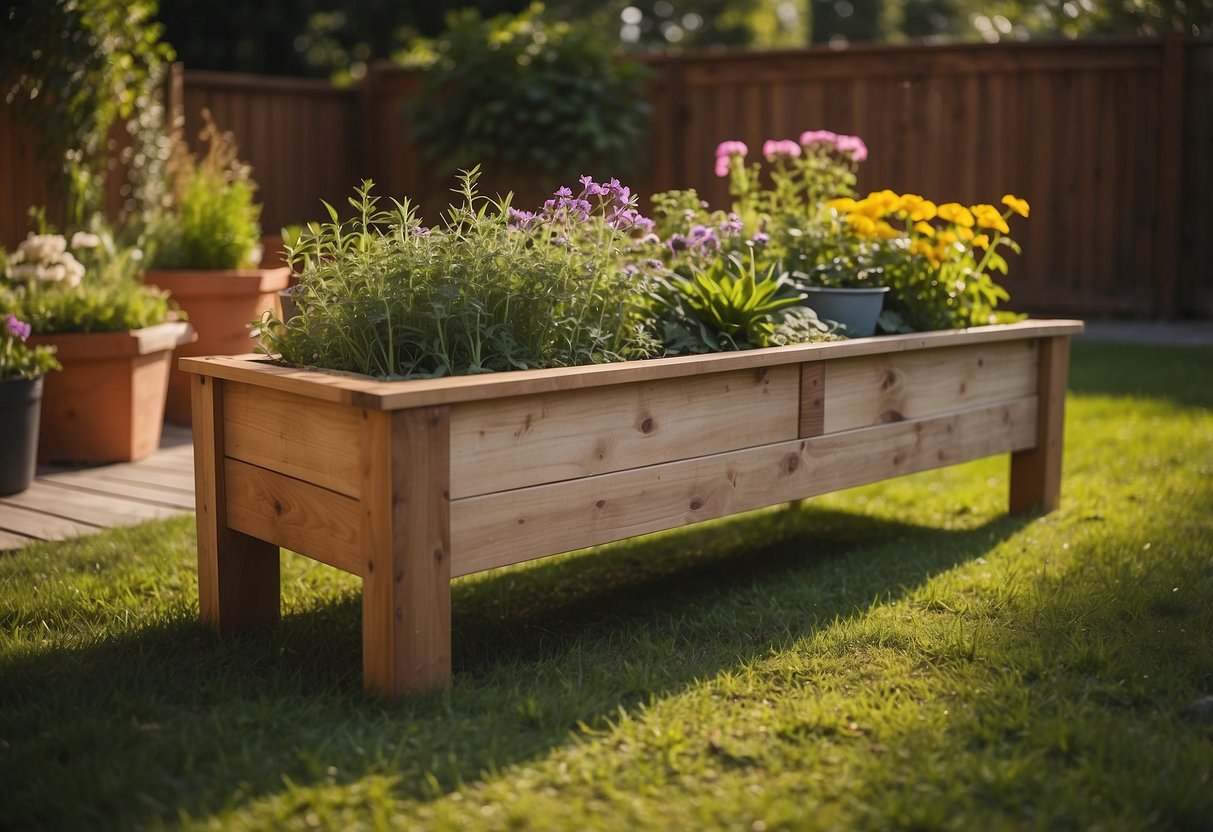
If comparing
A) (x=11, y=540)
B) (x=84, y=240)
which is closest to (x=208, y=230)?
(x=84, y=240)

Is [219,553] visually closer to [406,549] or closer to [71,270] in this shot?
[406,549]

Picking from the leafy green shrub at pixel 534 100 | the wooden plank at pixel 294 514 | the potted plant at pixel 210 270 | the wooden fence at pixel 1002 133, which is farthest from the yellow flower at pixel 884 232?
the wooden fence at pixel 1002 133

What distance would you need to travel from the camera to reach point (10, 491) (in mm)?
4262

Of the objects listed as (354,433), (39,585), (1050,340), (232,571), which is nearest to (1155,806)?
(354,433)

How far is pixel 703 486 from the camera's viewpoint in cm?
297

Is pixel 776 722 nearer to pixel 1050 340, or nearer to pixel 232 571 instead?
pixel 232 571

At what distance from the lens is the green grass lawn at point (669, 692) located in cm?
200

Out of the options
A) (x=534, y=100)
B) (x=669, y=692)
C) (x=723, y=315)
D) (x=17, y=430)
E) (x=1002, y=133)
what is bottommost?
(x=669, y=692)

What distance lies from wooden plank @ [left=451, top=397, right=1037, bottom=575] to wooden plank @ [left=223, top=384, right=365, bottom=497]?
25 cm

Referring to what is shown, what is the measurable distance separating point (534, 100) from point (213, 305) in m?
3.40

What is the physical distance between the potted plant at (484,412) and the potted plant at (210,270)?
9.65 feet

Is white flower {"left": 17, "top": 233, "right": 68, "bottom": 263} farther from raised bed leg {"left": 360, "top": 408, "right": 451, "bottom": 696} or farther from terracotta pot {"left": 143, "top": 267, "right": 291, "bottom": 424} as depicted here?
raised bed leg {"left": 360, "top": 408, "right": 451, "bottom": 696}

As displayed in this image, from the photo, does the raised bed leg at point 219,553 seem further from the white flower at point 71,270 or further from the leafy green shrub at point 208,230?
the leafy green shrub at point 208,230

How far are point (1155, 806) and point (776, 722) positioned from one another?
0.67 metres
